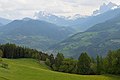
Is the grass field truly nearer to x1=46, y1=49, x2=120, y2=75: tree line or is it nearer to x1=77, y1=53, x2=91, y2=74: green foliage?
x1=46, y1=49, x2=120, y2=75: tree line

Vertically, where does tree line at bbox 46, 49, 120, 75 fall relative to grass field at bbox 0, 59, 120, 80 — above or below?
above

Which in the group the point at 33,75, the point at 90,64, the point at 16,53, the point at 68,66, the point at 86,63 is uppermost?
the point at 16,53

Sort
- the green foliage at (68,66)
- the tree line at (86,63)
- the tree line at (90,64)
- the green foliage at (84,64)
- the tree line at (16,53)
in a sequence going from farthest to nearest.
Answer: the tree line at (16,53) < the green foliage at (68,66) < the green foliage at (84,64) < the tree line at (86,63) < the tree line at (90,64)

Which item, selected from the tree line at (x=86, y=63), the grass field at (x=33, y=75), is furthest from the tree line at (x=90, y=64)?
the grass field at (x=33, y=75)

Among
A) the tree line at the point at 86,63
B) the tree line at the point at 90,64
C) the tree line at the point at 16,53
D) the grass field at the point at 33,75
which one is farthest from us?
the tree line at the point at 16,53

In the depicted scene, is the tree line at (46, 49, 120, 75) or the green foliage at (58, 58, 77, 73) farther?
the green foliage at (58, 58, 77, 73)

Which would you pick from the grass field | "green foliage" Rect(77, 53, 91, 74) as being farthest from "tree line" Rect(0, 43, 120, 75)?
the grass field

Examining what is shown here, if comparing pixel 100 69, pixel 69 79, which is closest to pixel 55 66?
pixel 100 69

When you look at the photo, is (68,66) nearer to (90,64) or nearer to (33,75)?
(90,64)

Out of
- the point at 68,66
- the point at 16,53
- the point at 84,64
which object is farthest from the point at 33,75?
the point at 16,53

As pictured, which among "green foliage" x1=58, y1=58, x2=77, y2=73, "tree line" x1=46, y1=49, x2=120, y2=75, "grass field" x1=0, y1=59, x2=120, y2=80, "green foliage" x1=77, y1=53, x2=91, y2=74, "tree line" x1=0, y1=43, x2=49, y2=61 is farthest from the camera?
"tree line" x1=0, y1=43, x2=49, y2=61

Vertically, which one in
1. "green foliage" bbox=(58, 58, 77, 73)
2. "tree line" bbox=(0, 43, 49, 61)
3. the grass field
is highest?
"tree line" bbox=(0, 43, 49, 61)

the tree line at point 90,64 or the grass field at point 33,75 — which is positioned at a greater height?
the tree line at point 90,64

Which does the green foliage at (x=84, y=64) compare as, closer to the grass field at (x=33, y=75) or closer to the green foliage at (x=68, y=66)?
the green foliage at (x=68, y=66)
